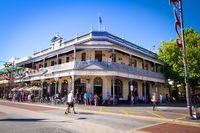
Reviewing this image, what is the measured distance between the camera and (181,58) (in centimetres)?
2492

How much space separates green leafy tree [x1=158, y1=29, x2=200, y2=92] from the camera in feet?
76.0

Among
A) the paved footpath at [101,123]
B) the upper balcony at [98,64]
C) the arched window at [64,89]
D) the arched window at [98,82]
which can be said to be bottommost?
the paved footpath at [101,123]

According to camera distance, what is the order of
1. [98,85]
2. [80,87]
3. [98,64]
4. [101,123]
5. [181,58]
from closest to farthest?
[101,123], [98,64], [98,85], [80,87], [181,58]

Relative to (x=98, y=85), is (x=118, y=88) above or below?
below

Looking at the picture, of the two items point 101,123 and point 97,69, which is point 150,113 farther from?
point 97,69

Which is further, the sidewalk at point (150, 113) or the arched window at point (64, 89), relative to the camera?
the arched window at point (64, 89)

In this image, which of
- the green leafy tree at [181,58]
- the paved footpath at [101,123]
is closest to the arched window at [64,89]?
the paved footpath at [101,123]

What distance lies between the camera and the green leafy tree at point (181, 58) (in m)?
23.2

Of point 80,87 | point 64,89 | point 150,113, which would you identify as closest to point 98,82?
point 80,87

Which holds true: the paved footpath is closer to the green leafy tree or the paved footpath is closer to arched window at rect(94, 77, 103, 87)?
arched window at rect(94, 77, 103, 87)

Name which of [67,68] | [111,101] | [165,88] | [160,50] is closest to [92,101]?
[111,101]

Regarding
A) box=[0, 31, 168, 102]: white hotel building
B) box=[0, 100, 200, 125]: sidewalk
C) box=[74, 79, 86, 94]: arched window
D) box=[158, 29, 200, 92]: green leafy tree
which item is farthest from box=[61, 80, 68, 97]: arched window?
box=[158, 29, 200, 92]: green leafy tree

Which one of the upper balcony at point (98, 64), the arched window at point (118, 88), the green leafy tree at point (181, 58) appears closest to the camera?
the upper balcony at point (98, 64)

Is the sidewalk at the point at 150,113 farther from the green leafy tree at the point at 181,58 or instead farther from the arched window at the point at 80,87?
the green leafy tree at the point at 181,58
